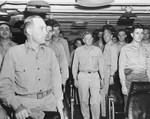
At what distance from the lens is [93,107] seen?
611 centimetres

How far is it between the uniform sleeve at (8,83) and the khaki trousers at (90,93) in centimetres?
329

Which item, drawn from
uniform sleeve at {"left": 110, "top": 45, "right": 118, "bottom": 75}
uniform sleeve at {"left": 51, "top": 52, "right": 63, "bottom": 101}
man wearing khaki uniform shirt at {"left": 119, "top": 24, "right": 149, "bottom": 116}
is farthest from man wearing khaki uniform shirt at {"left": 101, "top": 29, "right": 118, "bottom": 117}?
uniform sleeve at {"left": 51, "top": 52, "right": 63, "bottom": 101}

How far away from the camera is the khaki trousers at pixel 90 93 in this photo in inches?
240

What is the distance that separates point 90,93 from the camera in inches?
245

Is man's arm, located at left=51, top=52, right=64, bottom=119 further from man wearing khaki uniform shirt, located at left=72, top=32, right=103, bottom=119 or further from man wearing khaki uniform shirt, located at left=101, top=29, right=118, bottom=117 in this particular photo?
man wearing khaki uniform shirt, located at left=101, top=29, right=118, bottom=117

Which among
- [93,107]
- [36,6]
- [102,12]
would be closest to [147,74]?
[93,107]

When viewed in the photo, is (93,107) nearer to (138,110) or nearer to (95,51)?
(95,51)

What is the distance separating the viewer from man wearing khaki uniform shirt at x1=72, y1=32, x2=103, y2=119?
6121 millimetres

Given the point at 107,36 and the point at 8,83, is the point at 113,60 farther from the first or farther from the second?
the point at 8,83

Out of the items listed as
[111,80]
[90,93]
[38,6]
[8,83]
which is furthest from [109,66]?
[8,83]

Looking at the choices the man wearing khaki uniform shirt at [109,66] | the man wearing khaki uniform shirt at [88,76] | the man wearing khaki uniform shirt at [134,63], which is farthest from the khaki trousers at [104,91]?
the man wearing khaki uniform shirt at [134,63]

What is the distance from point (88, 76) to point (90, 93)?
389 millimetres

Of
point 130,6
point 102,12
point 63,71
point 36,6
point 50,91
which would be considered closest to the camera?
point 50,91

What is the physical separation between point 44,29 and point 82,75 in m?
3.30
